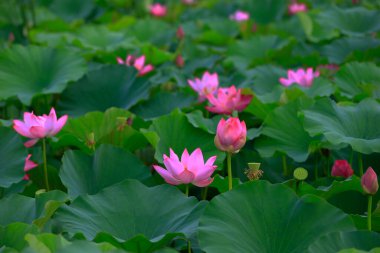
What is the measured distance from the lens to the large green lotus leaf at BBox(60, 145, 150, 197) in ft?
5.88

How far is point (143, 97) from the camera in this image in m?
2.39

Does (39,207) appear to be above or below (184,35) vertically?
above

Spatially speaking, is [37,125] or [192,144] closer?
[37,125]

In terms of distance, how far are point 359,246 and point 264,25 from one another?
2.63m

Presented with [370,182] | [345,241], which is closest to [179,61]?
[370,182]

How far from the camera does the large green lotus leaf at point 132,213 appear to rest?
1.49m

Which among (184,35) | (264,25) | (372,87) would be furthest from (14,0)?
(372,87)

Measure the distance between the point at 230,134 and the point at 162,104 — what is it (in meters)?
0.86

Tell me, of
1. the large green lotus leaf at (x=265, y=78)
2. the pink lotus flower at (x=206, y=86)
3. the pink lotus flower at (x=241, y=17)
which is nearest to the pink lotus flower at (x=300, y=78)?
the large green lotus leaf at (x=265, y=78)

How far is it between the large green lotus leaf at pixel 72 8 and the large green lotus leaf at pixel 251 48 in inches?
55.2

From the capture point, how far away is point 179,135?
1978 millimetres

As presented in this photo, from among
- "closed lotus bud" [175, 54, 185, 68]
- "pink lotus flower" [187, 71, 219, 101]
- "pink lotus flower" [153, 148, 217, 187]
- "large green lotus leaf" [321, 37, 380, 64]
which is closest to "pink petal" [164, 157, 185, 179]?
"pink lotus flower" [153, 148, 217, 187]

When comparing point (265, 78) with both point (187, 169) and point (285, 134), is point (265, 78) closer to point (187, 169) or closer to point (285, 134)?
point (285, 134)

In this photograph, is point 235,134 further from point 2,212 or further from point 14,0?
point 14,0
